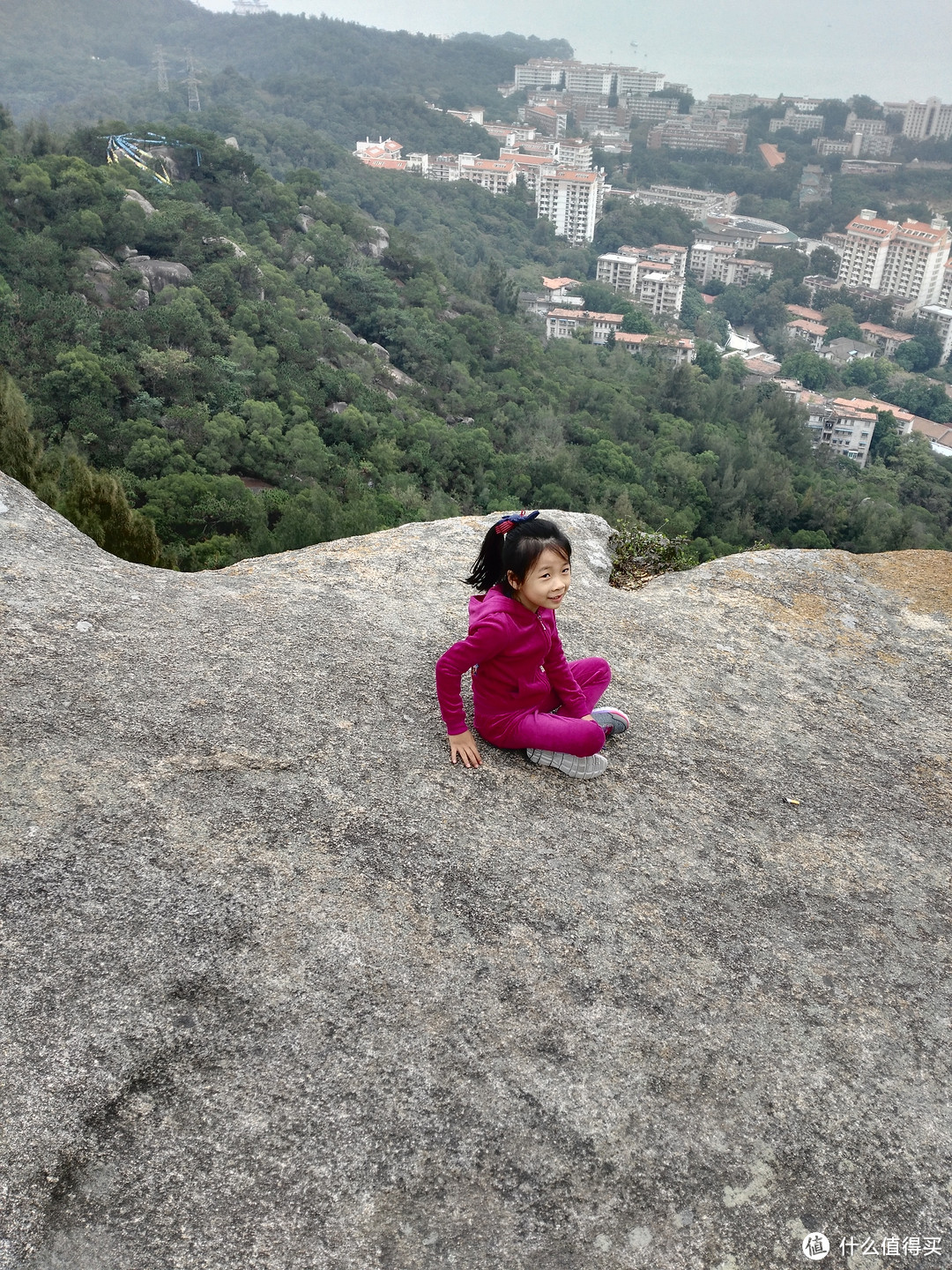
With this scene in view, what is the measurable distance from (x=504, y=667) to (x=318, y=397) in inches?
1275

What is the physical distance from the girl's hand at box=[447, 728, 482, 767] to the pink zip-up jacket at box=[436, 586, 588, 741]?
23mm

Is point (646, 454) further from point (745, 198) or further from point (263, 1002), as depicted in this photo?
point (745, 198)

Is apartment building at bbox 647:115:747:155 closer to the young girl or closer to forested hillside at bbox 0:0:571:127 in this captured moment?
forested hillside at bbox 0:0:571:127

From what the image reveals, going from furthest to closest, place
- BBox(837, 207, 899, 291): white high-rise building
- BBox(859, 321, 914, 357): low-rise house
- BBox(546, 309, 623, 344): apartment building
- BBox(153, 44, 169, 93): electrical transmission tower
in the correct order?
BBox(153, 44, 169, 93): electrical transmission tower, BBox(837, 207, 899, 291): white high-rise building, BBox(859, 321, 914, 357): low-rise house, BBox(546, 309, 623, 344): apartment building

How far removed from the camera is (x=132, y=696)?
350 centimetres

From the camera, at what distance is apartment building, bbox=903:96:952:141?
137875mm

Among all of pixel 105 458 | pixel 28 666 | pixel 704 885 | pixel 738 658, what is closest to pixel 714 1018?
→ pixel 704 885

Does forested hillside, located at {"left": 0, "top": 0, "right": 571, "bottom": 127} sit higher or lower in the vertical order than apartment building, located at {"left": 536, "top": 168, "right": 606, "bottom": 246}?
higher

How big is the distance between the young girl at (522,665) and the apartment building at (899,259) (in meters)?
101

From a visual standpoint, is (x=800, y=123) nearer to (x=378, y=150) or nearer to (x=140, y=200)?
(x=378, y=150)

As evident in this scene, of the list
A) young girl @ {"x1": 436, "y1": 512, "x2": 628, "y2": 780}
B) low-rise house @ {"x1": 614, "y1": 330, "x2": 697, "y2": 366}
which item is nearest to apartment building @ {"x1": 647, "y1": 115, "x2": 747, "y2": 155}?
low-rise house @ {"x1": 614, "y1": 330, "x2": 697, "y2": 366}

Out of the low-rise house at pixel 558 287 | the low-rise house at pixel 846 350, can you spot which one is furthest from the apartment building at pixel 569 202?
the low-rise house at pixel 846 350

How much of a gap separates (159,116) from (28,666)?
10851 cm

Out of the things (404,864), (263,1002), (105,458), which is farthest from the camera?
(105,458)
